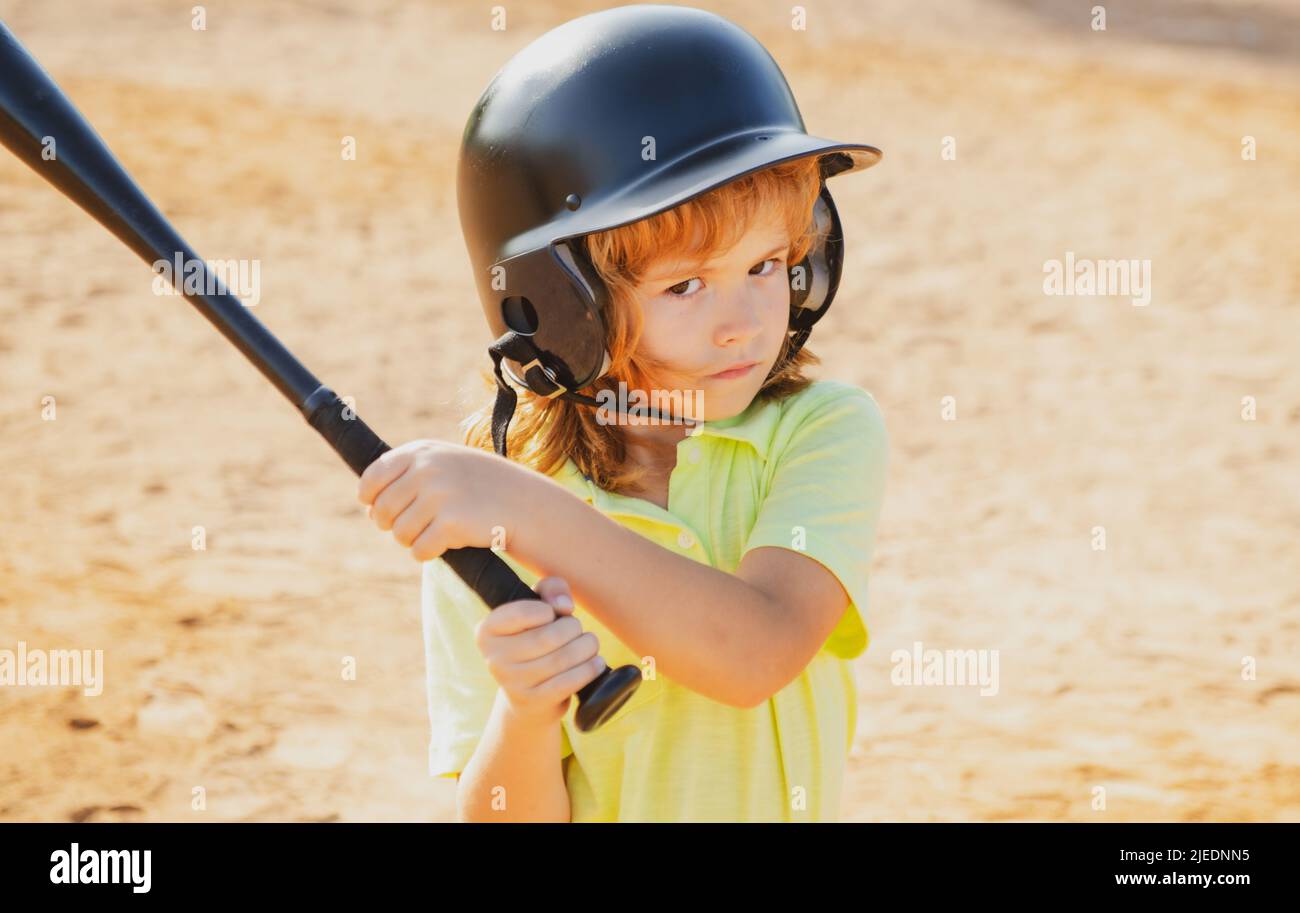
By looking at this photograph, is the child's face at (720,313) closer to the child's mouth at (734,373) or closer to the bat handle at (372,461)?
the child's mouth at (734,373)

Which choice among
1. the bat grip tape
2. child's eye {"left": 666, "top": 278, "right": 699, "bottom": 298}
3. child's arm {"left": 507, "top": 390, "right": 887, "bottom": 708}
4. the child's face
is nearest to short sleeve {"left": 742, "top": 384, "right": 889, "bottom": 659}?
child's arm {"left": 507, "top": 390, "right": 887, "bottom": 708}

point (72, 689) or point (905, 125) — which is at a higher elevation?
point (905, 125)

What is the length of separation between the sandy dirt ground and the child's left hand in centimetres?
127

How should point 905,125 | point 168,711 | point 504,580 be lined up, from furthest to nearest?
point 905,125 < point 168,711 < point 504,580

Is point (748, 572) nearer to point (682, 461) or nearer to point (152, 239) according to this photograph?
point (682, 461)

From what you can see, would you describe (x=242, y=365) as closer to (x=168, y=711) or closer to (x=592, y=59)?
(x=168, y=711)

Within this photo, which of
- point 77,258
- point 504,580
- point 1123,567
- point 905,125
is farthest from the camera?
point 905,125

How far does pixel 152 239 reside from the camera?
161cm

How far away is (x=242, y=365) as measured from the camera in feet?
20.5

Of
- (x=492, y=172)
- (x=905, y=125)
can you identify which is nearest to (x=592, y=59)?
(x=492, y=172)

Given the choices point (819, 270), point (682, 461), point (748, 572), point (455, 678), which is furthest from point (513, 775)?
point (819, 270)

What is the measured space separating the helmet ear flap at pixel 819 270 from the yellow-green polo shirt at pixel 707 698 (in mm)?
201

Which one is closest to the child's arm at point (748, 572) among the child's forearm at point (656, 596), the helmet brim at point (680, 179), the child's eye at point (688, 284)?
the child's forearm at point (656, 596)
